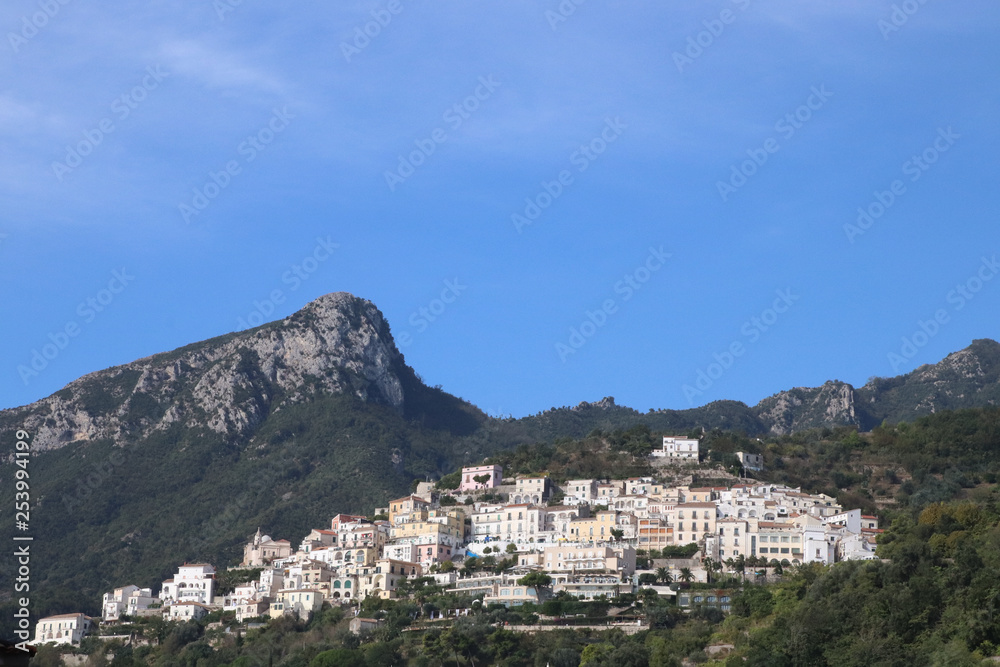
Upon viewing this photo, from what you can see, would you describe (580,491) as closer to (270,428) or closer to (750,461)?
(750,461)

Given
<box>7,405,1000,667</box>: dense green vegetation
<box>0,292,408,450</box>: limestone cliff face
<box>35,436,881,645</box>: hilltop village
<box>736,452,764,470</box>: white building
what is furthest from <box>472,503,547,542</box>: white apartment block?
<box>0,292,408,450</box>: limestone cliff face

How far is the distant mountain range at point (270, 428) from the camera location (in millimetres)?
105188

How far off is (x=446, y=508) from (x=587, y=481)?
801cm

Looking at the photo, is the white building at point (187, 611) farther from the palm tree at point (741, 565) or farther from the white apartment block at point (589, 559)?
the palm tree at point (741, 565)

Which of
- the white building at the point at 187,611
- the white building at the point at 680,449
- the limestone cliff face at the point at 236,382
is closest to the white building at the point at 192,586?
the white building at the point at 187,611

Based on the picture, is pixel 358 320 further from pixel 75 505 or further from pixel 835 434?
pixel 835 434

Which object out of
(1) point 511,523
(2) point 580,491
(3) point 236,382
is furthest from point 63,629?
(3) point 236,382

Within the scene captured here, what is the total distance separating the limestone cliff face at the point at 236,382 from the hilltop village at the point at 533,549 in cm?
4338

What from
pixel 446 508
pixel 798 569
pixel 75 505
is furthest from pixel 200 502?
pixel 798 569

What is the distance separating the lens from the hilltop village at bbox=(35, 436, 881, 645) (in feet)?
220

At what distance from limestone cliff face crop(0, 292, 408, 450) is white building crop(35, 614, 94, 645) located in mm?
48662

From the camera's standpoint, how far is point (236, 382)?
12719 cm

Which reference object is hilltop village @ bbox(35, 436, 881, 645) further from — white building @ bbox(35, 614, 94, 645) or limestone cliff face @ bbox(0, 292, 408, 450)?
limestone cliff face @ bbox(0, 292, 408, 450)

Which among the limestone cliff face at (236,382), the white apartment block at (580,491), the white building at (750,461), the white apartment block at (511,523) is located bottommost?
the white apartment block at (511,523)
